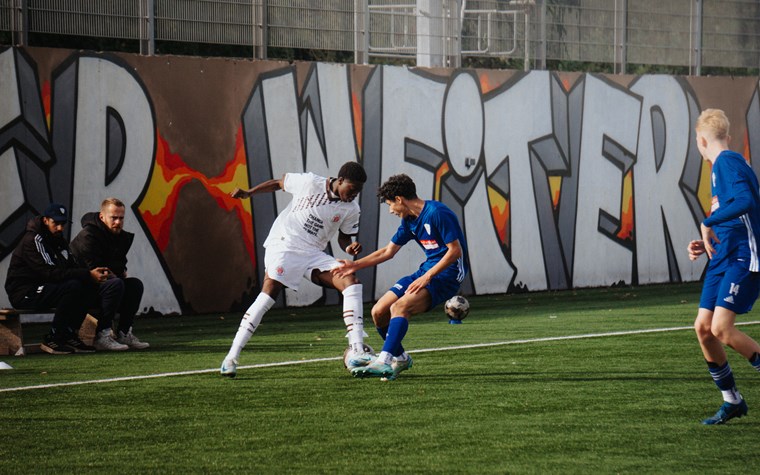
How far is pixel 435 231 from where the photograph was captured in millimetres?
10414

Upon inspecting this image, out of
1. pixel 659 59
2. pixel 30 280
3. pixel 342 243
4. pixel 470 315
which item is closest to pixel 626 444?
pixel 342 243

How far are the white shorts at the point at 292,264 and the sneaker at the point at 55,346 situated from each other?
111 inches

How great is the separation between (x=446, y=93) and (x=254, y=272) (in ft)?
13.9

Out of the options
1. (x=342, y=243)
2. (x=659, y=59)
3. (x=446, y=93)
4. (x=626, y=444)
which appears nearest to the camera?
(x=626, y=444)

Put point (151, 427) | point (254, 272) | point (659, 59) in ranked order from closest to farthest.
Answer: point (151, 427) → point (254, 272) → point (659, 59)

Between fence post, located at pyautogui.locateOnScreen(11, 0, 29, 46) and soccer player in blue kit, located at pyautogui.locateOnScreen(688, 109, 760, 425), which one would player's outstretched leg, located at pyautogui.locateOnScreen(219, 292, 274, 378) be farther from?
fence post, located at pyautogui.locateOnScreen(11, 0, 29, 46)

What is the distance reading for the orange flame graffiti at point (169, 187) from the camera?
53.7 feet

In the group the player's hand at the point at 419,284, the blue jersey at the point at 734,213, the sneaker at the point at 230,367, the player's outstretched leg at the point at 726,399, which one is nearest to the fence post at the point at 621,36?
the player's hand at the point at 419,284

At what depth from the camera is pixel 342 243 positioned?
37.5 ft

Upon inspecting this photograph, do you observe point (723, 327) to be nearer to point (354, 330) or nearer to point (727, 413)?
point (727, 413)

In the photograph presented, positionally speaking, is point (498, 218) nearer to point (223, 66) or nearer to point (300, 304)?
point (300, 304)

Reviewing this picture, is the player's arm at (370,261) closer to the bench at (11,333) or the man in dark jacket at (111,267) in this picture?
the man in dark jacket at (111,267)

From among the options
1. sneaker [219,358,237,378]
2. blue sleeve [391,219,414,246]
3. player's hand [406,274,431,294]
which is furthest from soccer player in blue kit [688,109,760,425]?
sneaker [219,358,237,378]

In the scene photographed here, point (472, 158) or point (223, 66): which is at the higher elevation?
point (223, 66)
